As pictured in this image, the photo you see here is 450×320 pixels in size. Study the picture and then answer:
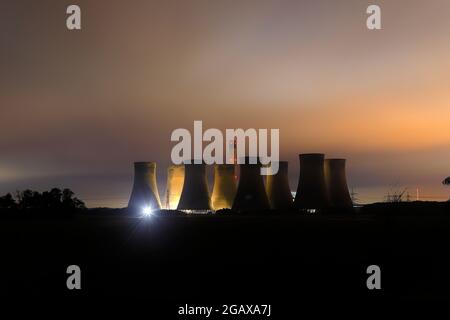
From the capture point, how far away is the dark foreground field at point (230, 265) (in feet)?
41.2

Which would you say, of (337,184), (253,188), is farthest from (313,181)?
(253,188)

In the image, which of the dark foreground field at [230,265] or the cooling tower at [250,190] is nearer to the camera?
the dark foreground field at [230,265]

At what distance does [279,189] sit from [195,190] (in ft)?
29.5

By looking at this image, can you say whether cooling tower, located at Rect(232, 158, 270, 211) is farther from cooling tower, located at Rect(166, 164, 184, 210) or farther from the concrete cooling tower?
cooling tower, located at Rect(166, 164, 184, 210)

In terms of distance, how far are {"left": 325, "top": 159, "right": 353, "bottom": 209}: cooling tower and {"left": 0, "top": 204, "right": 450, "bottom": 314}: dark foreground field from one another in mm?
23504

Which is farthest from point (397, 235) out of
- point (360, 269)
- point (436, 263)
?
point (360, 269)

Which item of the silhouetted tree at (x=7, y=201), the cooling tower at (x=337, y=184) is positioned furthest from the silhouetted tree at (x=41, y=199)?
the cooling tower at (x=337, y=184)

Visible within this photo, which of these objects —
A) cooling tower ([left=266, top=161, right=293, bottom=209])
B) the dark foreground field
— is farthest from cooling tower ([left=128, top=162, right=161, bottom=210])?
the dark foreground field

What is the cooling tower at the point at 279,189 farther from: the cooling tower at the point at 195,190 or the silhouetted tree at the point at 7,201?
the silhouetted tree at the point at 7,201

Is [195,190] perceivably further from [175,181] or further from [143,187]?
[175,181]

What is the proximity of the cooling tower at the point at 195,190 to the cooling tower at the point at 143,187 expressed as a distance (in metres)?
3.16

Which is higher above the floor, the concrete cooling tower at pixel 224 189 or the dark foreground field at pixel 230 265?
the concrete cooling tower at pixel 224 189

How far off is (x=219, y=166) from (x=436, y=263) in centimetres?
3671

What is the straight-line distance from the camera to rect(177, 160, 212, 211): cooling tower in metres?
48.8
